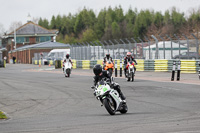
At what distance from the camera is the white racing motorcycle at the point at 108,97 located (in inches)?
402

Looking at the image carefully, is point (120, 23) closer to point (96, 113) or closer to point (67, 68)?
point (67, 68)

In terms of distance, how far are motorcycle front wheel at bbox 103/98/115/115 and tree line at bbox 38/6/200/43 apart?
238 feet

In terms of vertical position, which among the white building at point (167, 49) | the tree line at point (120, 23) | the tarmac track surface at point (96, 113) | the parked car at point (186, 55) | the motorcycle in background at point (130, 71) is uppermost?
the tree line at point (120, 23)

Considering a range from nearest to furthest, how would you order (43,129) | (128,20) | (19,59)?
(43,129) < (19,59) < (128,20)

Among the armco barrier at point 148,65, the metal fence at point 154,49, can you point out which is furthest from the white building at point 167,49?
the armco barrier at point 148,65

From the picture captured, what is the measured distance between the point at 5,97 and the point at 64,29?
145 meters

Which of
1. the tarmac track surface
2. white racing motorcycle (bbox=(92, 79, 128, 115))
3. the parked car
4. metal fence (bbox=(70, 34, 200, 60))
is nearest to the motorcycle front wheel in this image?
white racing motorcycle (bbox=(92, 79, 128, 115))

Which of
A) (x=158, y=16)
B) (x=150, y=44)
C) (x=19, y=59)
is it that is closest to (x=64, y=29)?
(x=158, y=16)

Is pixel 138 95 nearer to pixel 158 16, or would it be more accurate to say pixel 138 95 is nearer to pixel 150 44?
pixel 150 44

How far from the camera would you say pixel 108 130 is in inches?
309

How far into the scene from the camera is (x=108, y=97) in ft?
33.9

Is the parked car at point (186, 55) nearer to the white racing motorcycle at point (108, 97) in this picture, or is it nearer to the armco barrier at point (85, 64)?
the armco barrier at point (85, 64)

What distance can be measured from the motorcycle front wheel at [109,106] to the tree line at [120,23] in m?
72.6

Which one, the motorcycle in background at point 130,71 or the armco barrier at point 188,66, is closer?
the motorcycle in background at point 130,71
